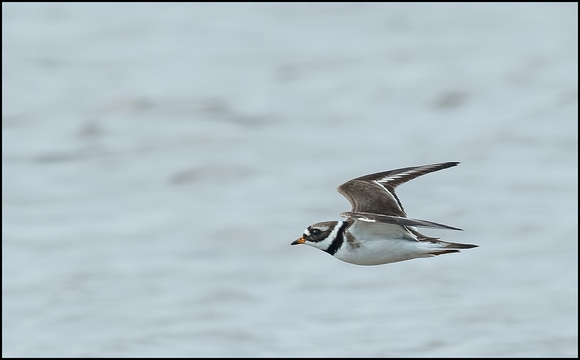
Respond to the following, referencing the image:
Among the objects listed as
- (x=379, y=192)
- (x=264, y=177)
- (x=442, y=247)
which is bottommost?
(x=442, y=247)

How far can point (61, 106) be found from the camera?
39.0 meters

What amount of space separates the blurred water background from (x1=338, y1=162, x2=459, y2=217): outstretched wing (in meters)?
10.5

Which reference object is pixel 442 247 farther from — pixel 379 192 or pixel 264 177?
pixel 264 177

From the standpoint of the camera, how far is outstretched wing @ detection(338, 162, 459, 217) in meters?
10.1

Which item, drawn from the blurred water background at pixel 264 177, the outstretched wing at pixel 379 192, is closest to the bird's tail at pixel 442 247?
the outstretched wing at pixel 379 192

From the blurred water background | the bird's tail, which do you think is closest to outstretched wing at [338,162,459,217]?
the bird's tail

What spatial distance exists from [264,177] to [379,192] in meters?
22.0

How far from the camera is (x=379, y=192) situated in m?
10.3

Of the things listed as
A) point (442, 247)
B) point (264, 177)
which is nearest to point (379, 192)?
point (442, 247)

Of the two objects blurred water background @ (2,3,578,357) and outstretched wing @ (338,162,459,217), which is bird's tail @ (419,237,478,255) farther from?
blurred water background @ (2,3,578,357)

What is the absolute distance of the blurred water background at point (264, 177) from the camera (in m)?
22.7

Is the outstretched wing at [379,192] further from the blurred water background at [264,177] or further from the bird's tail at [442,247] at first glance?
the blurred water background at [264,177]

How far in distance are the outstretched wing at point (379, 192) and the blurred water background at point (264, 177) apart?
1050 centimetres

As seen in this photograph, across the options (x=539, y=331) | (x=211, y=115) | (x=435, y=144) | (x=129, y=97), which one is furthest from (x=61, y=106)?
(x=539, y=331)
